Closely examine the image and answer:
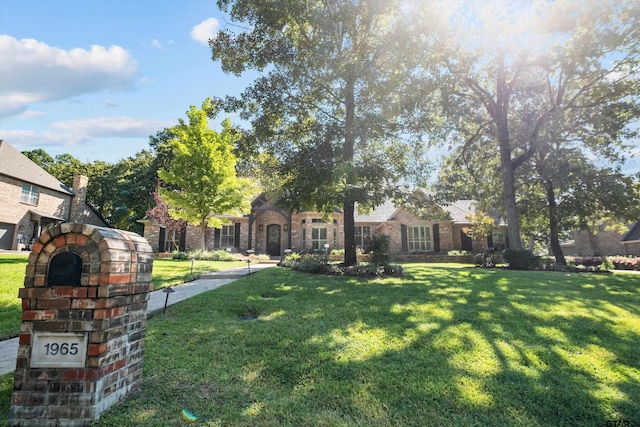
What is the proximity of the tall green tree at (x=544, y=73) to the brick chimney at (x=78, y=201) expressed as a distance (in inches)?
1074

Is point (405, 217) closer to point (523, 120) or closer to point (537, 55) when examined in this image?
point (523, 120)

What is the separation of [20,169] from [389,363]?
2714 cm

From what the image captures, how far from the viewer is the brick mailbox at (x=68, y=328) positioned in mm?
2172

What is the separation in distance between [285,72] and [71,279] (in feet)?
35.1

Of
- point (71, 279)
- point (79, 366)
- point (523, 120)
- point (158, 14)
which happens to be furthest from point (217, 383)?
point (523, 120)

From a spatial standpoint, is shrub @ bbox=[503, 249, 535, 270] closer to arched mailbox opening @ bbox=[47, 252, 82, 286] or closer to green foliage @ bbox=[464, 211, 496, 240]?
green foliage @ bbox=[464, 211, 496, 240]

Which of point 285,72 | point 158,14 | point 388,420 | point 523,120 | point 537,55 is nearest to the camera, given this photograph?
point 388,420

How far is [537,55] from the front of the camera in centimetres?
1372

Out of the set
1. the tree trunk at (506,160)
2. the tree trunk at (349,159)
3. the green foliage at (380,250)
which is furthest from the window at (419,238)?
the green foliage at (380,250)

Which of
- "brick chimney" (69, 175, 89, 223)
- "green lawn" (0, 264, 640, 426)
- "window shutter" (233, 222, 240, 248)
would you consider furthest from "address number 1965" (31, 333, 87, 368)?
"brick chimney" (69, 175, 89, 223)

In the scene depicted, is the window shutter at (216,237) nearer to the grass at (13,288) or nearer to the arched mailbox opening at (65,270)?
the grass at (13,288)

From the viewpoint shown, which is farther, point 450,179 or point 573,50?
point 450,179

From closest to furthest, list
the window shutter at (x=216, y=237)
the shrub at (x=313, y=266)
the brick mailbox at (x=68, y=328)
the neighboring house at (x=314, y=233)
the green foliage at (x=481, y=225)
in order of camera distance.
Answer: the brick mailbox at (x=68, y=328) → the shrub at (x=313, y=266) → the green foliage at (x=481, y=225) → the neighboring house at (x=314, y=233) → the window shutter at (x=216, y=237)

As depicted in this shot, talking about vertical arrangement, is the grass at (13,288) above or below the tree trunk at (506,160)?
below
